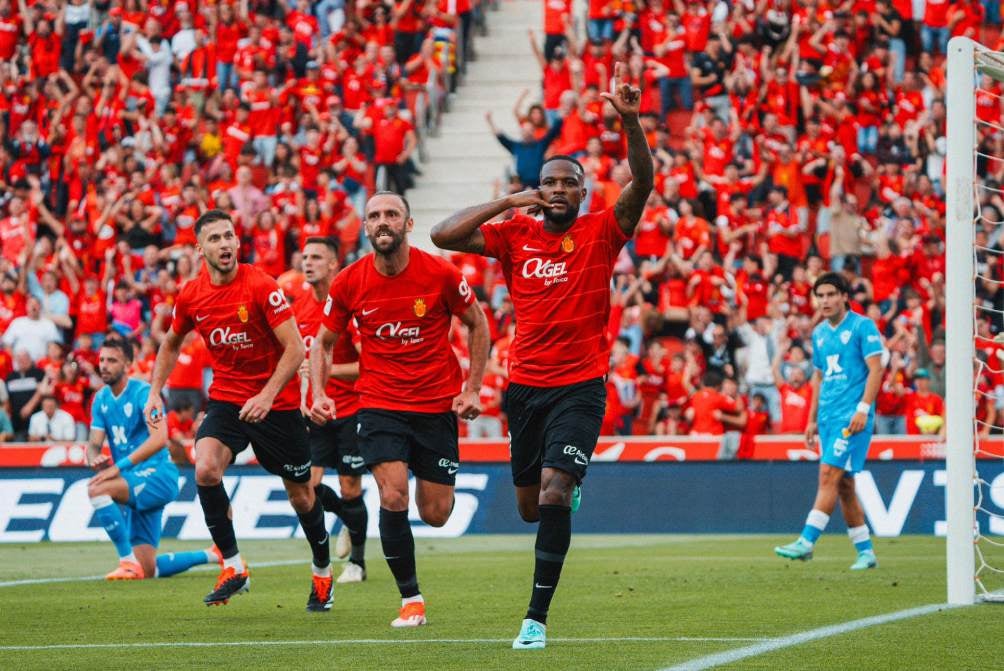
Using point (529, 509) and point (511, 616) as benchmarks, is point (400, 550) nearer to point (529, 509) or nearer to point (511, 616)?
point (529, 509)

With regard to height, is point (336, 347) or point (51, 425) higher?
point (336, 347)

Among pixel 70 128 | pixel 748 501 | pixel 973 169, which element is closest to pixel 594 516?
pixel 748 501

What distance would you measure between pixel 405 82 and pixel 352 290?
58.5 feet

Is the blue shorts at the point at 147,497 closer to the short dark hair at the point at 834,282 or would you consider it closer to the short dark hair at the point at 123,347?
the short dark hair at the point at 123,347

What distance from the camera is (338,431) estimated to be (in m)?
14.2

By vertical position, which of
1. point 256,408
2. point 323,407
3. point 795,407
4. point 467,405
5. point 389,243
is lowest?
point 795,407

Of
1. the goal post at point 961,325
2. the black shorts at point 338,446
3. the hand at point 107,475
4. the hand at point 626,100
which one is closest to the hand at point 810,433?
the black shorts at point 338,446

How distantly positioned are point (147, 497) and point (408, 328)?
511 cm

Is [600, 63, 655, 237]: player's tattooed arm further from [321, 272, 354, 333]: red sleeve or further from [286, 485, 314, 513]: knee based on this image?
[286, 485, 314, 513]: knee

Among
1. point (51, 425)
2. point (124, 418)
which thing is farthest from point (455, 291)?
point (51, 425)

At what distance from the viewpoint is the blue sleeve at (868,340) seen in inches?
562

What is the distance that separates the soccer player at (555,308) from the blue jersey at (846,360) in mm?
5525

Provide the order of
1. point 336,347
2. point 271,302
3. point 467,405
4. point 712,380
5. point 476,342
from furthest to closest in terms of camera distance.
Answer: point 712,380
point 336,347
point 271,302
point 476,342
point 467,405

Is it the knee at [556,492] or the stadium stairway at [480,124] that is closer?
the knee at [556,492]
